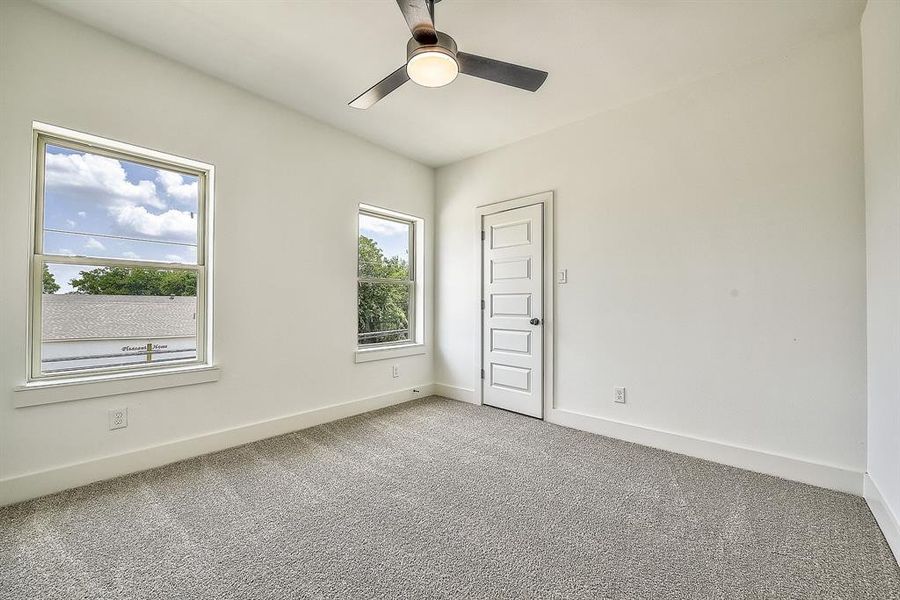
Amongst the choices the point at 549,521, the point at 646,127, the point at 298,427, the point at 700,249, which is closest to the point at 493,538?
the point at 549,521

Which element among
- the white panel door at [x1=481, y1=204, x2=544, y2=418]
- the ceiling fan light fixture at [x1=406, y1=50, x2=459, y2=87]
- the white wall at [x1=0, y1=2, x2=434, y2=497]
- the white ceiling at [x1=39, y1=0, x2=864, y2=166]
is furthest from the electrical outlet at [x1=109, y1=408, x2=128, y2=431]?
the white panel door at [x1=481, y1=204, x2=544, y2=418]

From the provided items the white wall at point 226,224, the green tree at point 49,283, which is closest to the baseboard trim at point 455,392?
the white wall at point 226,224

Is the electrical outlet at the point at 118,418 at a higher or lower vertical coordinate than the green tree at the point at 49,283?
lower

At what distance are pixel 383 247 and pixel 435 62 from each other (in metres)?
2.42

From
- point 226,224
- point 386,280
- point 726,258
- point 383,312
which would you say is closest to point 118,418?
point 226,224

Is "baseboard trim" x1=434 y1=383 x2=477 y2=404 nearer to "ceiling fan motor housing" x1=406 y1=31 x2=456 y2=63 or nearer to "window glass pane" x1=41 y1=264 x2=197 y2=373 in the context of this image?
"window glass pane" x1=41 y1=264 x2=197 y2=373

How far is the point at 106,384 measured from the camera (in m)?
2.23

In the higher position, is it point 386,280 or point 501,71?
point 501,71

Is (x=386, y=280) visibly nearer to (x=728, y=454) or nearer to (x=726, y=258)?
(x=726, y=258)

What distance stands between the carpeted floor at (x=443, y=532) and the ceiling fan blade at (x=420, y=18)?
7.39ft

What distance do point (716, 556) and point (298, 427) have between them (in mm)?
2827

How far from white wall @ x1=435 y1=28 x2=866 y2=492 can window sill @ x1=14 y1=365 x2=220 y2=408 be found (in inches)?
111

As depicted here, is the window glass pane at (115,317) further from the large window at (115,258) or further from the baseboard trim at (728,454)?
the baseboard trim at (728,454)

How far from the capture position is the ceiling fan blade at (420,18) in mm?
1523
